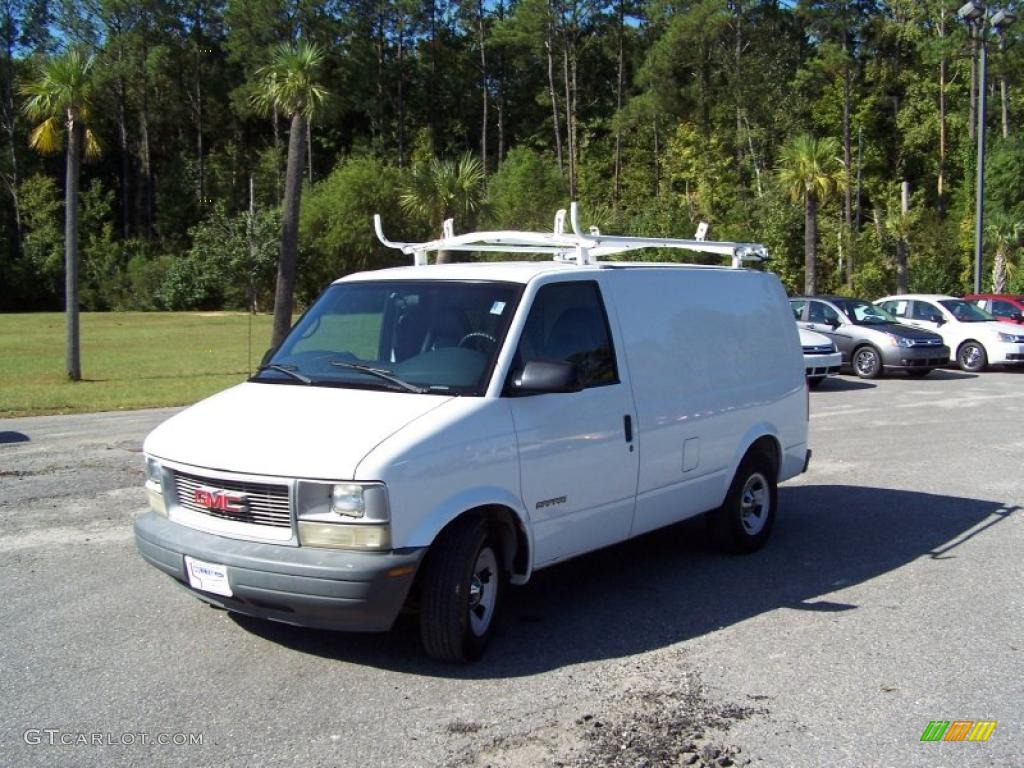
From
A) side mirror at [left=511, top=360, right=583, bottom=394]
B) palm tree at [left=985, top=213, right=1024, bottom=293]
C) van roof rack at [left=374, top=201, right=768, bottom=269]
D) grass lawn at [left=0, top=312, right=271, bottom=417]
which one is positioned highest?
palm tree at [left=985, top=213, right=1024, bottom=293]

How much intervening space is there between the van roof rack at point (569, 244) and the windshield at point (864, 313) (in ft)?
50.0

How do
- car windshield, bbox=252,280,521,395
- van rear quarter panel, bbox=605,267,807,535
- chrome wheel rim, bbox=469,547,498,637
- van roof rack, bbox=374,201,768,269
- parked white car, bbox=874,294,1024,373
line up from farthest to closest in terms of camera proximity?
parked white car, bbox=874,294,1024,373 → van roof rack, bbox=374,201,768,269 → van rear quarter panel, bbox=605,267,807,535 → car windshield, bbox=252,280,521,395 → chrome wheel rim, bbox=469,547,498,637

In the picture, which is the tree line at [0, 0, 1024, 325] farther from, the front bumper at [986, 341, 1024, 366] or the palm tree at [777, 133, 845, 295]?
the front bumper at [986, 341, 1024, 366]

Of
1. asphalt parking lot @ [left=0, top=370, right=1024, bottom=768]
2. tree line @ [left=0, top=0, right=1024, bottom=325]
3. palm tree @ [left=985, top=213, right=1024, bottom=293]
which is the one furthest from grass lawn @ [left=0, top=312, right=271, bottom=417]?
palm tree @ [left=985, top=213, right=1024, bottom=293]

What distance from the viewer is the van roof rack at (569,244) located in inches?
252

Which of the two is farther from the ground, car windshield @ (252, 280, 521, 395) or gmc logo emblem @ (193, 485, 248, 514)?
car windshield @ (252, 280, 521, 395)

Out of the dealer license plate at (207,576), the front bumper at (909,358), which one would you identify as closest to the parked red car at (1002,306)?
the front bumper at (909,358)

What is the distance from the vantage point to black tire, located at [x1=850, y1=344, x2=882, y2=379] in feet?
71.1

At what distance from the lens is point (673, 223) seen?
5003cm

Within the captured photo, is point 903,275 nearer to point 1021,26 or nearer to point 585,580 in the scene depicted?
point 1021,26

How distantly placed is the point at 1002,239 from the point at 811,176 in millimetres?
9583

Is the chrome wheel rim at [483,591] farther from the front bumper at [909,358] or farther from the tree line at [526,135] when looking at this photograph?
the tree line at [526,135]

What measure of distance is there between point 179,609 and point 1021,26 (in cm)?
5908

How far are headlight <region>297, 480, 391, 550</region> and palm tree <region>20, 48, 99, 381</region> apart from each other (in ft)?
73.4
